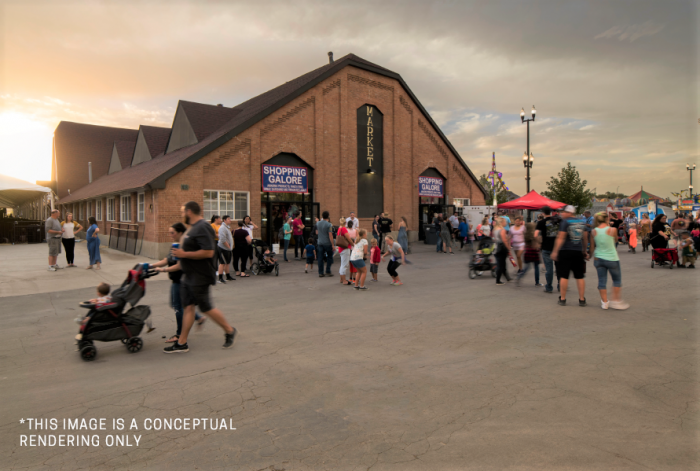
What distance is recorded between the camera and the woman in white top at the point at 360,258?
10000 mm

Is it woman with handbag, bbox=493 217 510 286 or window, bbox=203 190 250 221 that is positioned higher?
window, bbox=203 190 250 221

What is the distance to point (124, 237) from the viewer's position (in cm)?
1970

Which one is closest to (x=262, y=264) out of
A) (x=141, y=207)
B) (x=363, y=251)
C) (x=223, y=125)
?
(x=363, y=251)

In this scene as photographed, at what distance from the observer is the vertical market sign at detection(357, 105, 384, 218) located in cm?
2225

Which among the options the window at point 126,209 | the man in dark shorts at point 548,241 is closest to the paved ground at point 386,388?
the man in dark shorts at point 548,241

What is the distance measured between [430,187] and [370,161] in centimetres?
560

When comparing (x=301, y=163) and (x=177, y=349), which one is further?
(x=301, y=163)

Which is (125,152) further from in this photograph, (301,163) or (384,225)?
(384,225)

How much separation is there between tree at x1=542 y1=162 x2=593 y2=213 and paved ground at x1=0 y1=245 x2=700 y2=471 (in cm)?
3372

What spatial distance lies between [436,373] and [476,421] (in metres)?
1.10

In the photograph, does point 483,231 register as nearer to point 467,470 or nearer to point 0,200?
point 467,470

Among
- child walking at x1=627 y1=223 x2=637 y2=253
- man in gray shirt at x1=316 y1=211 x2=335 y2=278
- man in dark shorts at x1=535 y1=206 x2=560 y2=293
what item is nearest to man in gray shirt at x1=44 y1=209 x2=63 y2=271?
man in gray shirt at x1=316 y1=211 x2=335 y2=278

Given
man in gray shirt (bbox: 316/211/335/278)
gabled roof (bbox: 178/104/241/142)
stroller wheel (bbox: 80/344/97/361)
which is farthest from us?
gabled roof (bbox: 178/104/241/142)

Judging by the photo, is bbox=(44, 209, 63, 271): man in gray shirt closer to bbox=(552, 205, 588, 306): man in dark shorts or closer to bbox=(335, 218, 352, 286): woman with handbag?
bbox=(335, 218, 352, 286): woman with handbag
